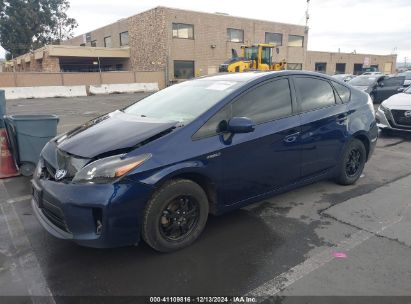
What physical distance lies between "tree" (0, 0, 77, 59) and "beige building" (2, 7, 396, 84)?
8910 mm

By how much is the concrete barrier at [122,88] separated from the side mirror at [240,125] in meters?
24.4

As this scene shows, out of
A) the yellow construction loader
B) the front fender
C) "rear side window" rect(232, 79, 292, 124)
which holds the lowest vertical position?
the front fender

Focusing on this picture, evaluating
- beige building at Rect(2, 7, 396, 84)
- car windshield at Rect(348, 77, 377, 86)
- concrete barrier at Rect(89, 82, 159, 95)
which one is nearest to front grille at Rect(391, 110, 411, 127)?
car windshield at Rect(348, 77, 377, 86)

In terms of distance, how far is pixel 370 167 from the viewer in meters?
6.00

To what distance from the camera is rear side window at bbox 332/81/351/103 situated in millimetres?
4719

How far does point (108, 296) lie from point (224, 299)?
0.88 meters

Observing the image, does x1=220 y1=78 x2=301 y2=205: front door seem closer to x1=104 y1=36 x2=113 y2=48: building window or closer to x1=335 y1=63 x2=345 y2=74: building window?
x1=104 y1=36 x2=113 y2=48: building window

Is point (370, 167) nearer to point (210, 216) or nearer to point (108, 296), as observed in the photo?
point (210, 216)

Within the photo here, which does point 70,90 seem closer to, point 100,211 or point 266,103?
point 266,103

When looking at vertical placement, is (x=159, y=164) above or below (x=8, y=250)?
above

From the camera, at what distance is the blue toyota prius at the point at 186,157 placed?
284cm

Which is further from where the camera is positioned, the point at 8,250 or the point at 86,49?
the point at 86,49

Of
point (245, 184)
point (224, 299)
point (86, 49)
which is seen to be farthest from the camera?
point (86, 49)

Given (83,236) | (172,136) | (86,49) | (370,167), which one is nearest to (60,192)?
(83,236)
